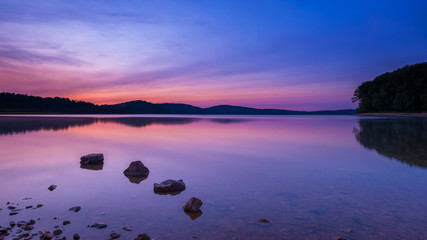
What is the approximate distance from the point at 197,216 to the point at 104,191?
349 centimetres

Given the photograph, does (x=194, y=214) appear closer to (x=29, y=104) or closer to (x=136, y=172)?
(x=136, y=172)

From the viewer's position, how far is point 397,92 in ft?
355

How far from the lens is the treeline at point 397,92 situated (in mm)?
102938

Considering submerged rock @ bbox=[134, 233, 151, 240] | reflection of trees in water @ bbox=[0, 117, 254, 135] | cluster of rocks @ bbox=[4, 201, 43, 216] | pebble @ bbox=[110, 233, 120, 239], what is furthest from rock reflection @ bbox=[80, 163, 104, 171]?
reflection of trees in water @ bbox=[0, 117, 254, 135]

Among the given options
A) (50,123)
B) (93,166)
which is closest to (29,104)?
(50,123)

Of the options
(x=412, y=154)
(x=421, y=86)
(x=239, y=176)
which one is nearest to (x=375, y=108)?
(x=421, y=86)

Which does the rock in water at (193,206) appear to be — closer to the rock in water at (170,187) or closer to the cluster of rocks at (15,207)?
the rock in water at (170,187)

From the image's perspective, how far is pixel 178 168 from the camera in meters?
11.4

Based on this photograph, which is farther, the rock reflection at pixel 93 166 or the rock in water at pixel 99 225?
the rock reflection at pixel 93 166

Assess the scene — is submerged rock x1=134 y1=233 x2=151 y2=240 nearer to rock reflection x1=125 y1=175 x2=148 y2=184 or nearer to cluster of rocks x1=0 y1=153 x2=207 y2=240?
cluster of rocks x1=0 y1=153 x2=207 y2=240

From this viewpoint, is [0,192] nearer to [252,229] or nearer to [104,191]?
[104,191]

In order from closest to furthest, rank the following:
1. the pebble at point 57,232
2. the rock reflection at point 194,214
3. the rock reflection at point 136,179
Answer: the pebble at point 57,232 → the rock reflection at point 194,214 → the rock reflection at point 136,179

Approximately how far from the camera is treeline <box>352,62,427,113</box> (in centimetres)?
10294

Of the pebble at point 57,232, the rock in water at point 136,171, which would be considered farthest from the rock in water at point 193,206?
the rock in water at point 136,171
